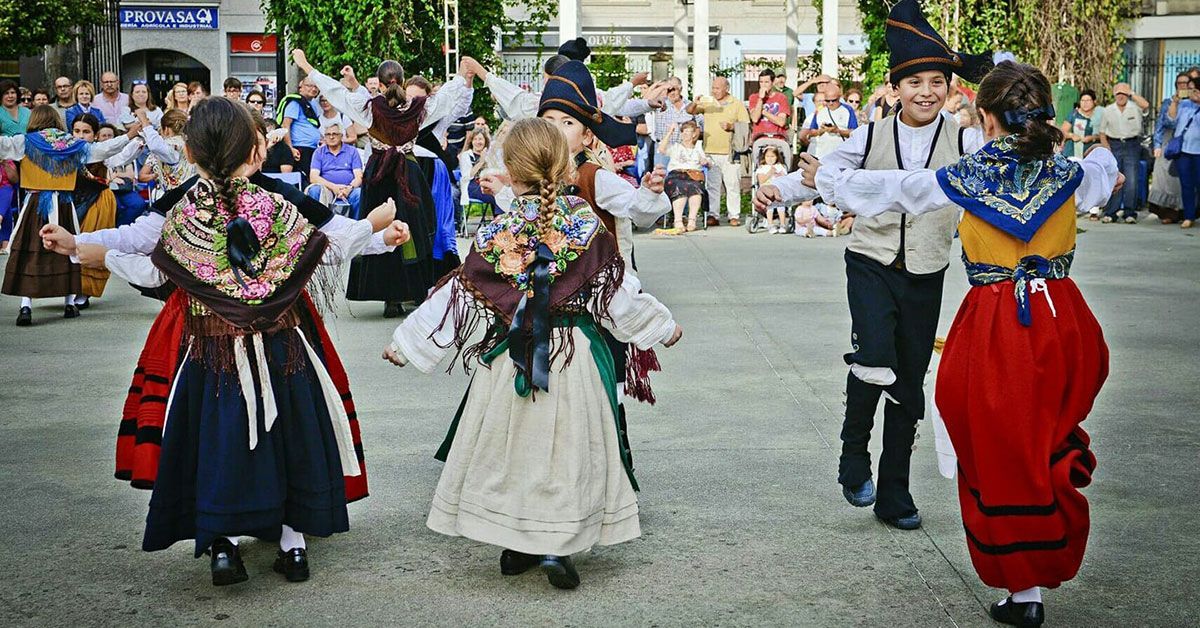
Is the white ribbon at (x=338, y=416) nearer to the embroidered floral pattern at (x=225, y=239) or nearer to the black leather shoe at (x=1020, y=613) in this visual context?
the embroidered floral pattern at (x=225, y=239)

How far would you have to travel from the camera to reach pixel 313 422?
184 inches

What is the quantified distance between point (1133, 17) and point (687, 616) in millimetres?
21974

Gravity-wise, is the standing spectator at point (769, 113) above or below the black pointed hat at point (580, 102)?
above

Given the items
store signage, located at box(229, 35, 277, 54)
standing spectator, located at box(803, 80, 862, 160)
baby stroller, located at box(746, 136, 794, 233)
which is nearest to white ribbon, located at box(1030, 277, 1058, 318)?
standing spectator, located at box(803, 80, 862, 160)

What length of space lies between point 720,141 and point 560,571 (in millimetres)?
14265

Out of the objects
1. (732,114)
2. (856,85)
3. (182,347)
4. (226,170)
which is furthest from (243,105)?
(856,85)

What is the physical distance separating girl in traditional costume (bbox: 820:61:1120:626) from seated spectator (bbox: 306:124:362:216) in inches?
367

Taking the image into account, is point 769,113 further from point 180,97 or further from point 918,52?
point 918,52

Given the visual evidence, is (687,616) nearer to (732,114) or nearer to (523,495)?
(523,495)

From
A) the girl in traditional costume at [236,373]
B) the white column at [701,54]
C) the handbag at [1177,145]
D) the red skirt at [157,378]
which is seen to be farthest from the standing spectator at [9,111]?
the handbag at [1177,145]

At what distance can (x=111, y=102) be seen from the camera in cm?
1705

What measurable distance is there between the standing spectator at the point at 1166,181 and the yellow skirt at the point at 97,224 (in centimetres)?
1239

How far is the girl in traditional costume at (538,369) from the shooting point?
4.56 meters

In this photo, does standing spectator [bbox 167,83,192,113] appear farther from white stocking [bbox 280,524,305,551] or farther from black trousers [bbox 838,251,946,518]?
black trousers [bbox 838,251,946,518]
